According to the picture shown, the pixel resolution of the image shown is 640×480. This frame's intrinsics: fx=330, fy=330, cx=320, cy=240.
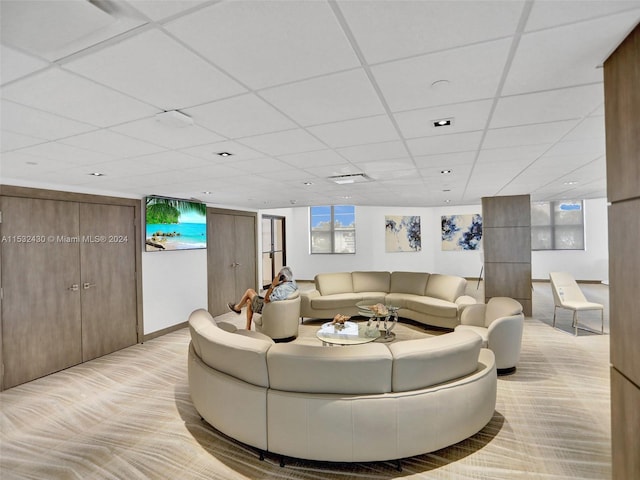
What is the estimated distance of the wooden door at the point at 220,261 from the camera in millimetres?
7078

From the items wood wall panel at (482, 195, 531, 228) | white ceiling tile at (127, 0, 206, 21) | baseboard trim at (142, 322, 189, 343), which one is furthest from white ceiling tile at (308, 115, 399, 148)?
wood wall panel at (482, 195, 531, 228)

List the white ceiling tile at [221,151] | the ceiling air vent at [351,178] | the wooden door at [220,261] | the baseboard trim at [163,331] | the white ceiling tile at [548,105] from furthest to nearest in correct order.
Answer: the wooden door at [220,261], the baseboard trim at [163,331], the ceiling air vent at [351,178], the white ceiling tile at [221,151], the white ceiling tile at [548,105]

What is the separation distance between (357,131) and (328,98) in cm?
67

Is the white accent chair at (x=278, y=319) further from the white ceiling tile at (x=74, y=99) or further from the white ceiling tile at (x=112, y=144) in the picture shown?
the white ceiling tile at (x=74, y=99)

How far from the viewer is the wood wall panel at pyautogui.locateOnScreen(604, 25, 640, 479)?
1.36 m

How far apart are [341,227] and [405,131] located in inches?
335

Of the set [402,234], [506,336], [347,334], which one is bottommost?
[347,334]

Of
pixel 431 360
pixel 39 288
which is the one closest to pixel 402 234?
pixel 431 360

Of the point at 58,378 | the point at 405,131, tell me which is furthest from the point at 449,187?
the point at 58,378

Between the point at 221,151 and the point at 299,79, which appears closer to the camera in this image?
the point at 299,79

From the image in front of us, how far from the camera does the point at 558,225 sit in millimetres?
10062

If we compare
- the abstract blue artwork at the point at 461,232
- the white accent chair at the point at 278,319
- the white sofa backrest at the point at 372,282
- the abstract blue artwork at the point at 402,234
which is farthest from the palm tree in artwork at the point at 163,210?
the abstract blue artwork at the point at 461,232

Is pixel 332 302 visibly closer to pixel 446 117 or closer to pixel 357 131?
pixel 357 131

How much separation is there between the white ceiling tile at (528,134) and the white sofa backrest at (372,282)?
14.0ft
